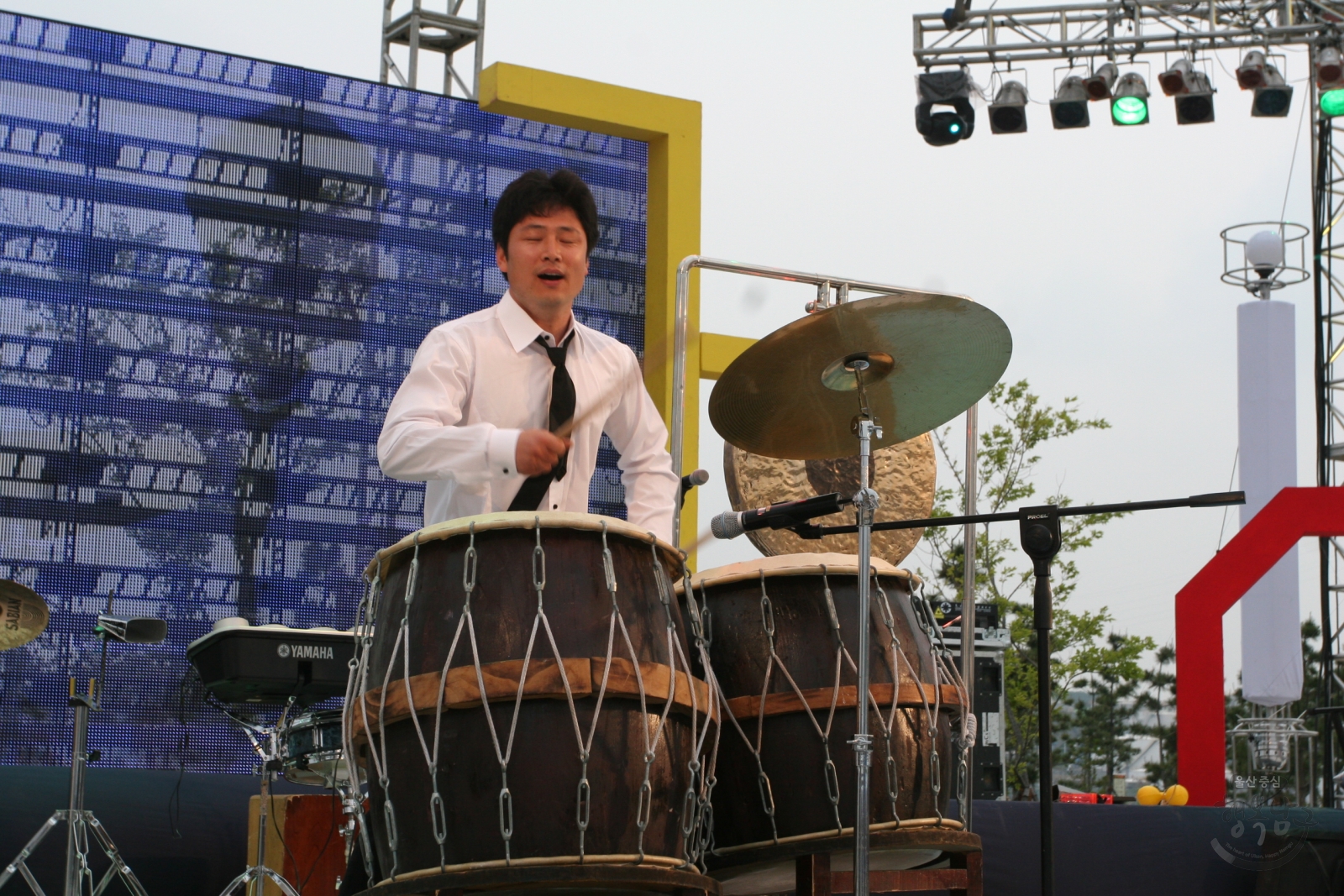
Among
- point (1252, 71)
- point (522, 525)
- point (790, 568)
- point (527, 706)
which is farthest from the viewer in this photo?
point (1252, 71)

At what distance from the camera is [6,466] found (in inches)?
215

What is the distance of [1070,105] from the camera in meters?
10.2

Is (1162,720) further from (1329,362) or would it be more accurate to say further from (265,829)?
(265,829)

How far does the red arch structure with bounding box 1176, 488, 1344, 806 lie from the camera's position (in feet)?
23.1

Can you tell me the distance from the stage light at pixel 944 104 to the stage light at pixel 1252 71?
2.07m

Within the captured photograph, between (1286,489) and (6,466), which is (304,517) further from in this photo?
(1286,489)

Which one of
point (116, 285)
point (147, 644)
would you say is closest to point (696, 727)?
point (147, 644)

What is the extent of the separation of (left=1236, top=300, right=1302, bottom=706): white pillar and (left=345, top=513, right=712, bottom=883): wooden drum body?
10.9 m

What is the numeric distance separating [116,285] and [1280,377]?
1065 cm

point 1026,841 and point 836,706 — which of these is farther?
point 1026,841

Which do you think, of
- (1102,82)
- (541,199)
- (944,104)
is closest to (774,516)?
(541,199)

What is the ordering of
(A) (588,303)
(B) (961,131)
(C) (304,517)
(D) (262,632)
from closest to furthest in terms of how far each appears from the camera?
(D) (262,632), (C) (304,517), (A) (588,303), (B) (961,131)

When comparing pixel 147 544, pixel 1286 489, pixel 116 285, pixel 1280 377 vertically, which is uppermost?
pixel 1280 377

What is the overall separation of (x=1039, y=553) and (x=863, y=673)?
0.55 m
